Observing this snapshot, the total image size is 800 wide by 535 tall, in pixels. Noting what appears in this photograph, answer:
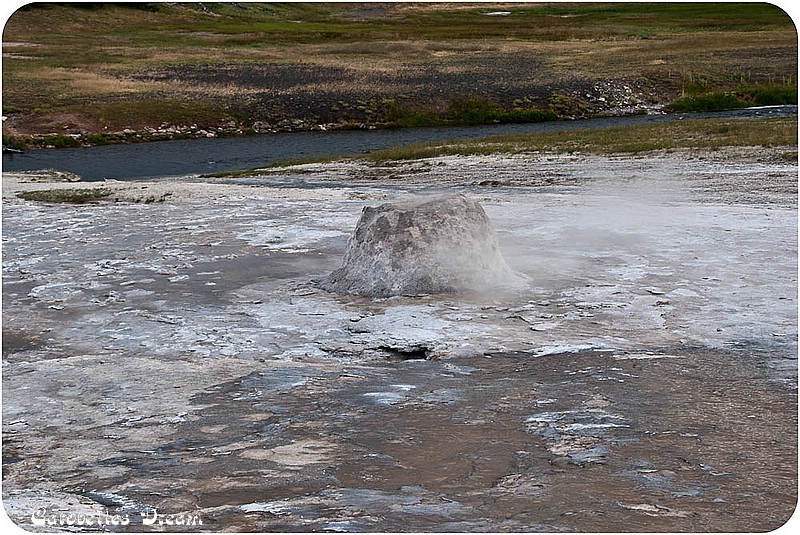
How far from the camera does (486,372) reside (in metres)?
9.00

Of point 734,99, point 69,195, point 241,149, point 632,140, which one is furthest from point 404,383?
point 734,99

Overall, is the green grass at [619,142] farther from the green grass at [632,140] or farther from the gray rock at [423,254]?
the gray rock at [423,254]

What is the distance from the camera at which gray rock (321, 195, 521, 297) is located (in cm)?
1209

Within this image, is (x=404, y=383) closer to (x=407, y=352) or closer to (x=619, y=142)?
(x=407, y=352)

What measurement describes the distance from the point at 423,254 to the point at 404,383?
3697 mm

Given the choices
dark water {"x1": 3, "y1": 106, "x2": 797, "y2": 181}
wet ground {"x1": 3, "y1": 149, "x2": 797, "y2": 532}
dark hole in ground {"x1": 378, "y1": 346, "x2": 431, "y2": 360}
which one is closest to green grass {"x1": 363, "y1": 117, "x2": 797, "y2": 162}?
dark water {"x1": 3, "y1": 106, "x2": 797, "y2": 181}

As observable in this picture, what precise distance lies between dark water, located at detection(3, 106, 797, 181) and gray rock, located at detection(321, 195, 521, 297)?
954 inches

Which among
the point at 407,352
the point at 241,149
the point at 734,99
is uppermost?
the point at 734,99

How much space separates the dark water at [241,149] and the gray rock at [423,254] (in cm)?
2422

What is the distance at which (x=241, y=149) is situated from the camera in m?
41.7

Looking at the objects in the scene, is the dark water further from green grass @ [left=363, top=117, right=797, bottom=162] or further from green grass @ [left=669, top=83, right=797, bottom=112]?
green grass @ [left=363, top=117, right=797, bottom=162]

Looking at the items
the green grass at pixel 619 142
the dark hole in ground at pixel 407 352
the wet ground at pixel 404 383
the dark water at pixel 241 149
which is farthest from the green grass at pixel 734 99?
the dark hole in ground at pixel 407 352

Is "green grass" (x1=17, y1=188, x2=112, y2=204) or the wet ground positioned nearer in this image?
the wet ground

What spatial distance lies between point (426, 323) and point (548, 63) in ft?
163
